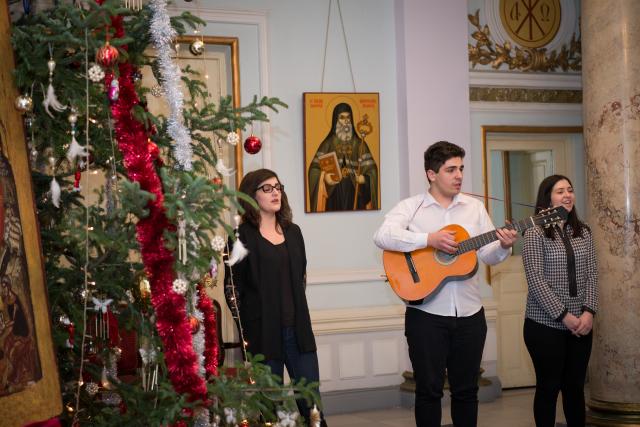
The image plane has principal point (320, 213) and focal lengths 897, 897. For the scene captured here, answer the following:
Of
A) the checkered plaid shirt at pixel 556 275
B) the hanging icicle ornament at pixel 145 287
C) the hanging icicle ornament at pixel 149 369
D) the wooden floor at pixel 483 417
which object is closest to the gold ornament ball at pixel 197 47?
the hanging icicle ornament at pixel 145 287

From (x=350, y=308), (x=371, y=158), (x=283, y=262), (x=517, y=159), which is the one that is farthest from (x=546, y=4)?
(x=283, y=262)

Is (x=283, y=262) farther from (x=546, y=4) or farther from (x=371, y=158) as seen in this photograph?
(x=546, y=4)

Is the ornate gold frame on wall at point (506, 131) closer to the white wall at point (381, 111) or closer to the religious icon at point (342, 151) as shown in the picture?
the white wall at point (381, 111)

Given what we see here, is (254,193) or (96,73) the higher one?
(96,73)

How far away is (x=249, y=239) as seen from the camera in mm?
4668

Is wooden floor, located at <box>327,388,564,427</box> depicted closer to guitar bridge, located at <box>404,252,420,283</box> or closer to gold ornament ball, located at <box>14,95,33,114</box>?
guitar bridge, located at <box>404,252,420,283</box>

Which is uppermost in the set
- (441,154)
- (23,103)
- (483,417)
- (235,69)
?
(235,69)

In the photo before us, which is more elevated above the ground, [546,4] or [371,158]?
[546,4]

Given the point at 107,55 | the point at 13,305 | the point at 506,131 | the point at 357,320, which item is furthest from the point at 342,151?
the point at 13,305

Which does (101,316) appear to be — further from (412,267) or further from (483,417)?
(483,417)

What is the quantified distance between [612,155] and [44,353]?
413cm

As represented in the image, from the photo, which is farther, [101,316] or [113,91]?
[101,316]

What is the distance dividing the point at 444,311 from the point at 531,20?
4140 millimetres

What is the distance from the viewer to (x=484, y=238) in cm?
468
